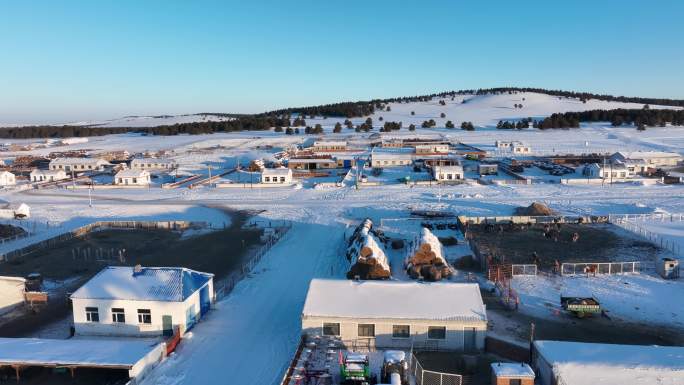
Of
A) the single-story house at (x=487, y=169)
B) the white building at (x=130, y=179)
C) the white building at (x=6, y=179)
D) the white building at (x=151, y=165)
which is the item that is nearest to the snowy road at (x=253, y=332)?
the white building at (x=130, y=179)

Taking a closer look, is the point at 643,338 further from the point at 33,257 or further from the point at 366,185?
the point at 366,185

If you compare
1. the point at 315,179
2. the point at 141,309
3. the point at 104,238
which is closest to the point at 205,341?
the point at 141,309

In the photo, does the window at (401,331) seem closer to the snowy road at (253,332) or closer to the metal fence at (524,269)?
the snowy road at (253,332)

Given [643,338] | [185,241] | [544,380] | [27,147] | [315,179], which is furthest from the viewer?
[27,147]

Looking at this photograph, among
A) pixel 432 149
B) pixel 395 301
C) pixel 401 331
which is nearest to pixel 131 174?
pixel 432 149

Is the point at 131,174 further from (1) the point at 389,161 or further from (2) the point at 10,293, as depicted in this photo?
(2) the point at 10,293

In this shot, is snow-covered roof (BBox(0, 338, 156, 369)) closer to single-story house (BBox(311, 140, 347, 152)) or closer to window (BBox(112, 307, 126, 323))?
window (BBox(112, 307, 126, 323))
